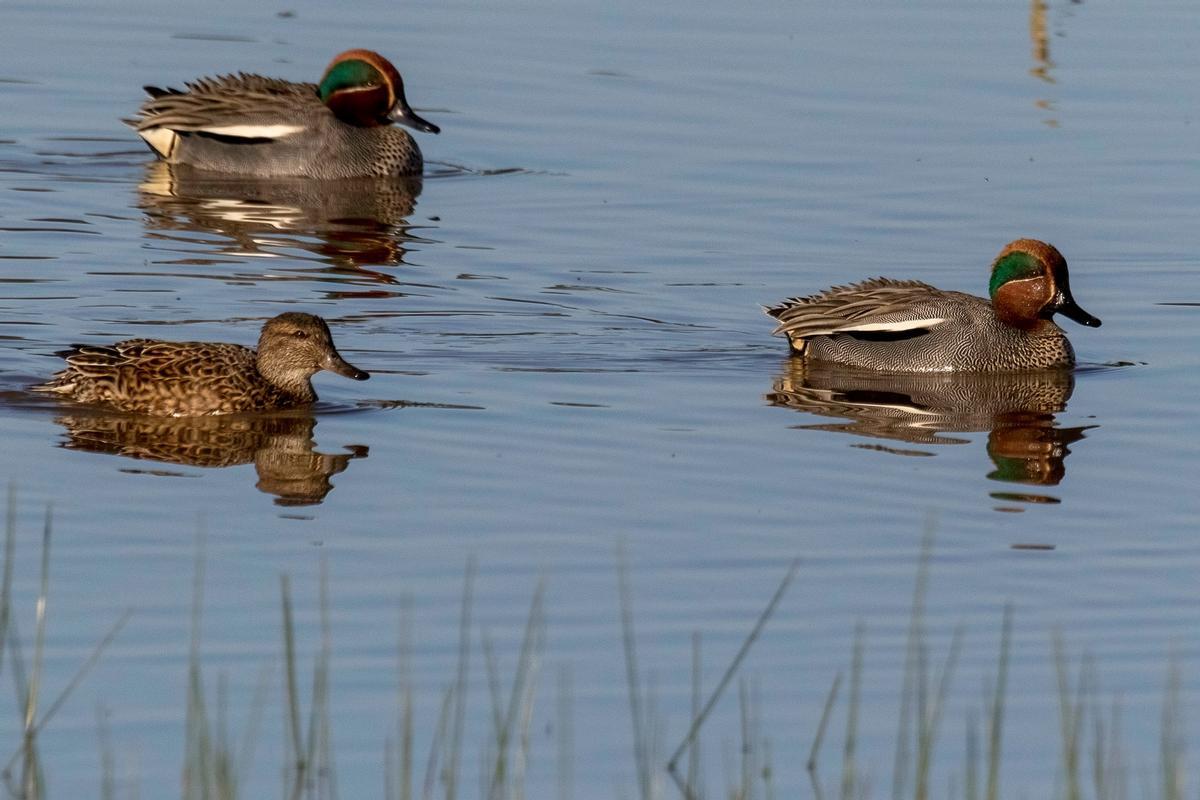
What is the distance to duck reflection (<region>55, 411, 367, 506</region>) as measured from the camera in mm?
10250

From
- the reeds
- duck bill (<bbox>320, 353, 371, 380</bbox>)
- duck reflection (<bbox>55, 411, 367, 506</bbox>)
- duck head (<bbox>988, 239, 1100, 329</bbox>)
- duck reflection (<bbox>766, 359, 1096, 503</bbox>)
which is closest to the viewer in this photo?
the reeds

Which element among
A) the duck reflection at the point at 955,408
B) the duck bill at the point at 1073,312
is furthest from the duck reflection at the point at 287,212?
the duck bill at the point at 1073,312

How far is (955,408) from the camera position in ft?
40.9

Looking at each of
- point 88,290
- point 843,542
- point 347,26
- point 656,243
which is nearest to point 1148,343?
point 656,243

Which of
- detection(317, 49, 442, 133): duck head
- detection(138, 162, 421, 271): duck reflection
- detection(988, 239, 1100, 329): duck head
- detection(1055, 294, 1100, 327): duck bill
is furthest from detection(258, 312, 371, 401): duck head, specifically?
detection(317, 49, 442, 133): duck head

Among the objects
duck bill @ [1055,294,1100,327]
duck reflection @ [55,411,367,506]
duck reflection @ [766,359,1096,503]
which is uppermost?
duck bill @ [1055,294,1100,327]

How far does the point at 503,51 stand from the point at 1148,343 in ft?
29.8

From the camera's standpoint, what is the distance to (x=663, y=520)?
9609 mm

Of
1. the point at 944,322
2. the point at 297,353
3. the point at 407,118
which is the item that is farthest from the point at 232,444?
the point at 407,118

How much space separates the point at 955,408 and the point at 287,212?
6.22 meters

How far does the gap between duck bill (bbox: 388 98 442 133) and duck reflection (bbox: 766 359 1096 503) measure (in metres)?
Result: 6.09

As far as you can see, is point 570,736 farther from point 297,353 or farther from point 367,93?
point 367,93

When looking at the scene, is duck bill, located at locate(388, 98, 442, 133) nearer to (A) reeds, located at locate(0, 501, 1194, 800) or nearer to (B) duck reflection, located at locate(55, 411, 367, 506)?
(B) duck reflection, located at locate(55, 411, 367, 506)

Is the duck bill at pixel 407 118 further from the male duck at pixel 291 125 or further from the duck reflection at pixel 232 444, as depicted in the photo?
the duck reflection at pixel 232 444
